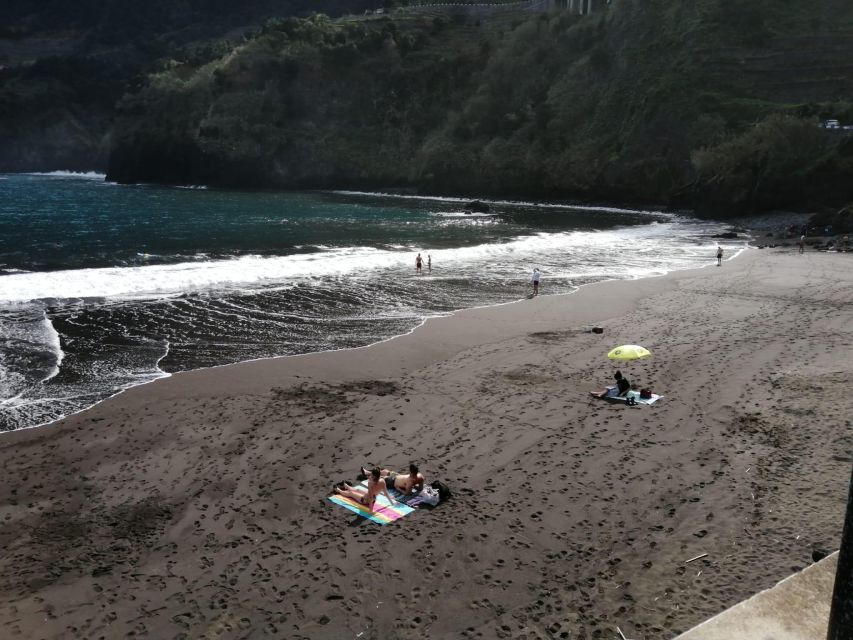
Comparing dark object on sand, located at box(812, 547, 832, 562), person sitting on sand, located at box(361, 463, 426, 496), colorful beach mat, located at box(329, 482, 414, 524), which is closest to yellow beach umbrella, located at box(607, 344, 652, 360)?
person sitting on sand, located at box(361, 463, 426, 496)

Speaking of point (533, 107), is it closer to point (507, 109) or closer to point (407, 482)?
point (507, 109)

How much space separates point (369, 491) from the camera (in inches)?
360

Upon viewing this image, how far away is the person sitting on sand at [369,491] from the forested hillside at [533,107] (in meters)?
51.9

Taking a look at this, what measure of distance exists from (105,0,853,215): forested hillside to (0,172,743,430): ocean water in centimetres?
955

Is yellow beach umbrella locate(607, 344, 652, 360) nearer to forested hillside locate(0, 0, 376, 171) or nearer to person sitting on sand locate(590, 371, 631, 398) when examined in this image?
person sitting on sand locate(590, 371, 631, 398)

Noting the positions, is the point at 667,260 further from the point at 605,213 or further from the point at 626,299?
the point at 605,213

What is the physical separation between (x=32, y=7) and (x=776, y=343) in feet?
756

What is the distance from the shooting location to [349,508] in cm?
920

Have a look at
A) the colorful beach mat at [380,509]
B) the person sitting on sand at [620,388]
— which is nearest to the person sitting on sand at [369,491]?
the colorful beach mat at [380,509]

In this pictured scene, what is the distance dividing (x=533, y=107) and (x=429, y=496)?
87494mm

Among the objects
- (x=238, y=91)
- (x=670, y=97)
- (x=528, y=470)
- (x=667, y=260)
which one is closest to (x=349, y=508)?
(x=528, y=470)

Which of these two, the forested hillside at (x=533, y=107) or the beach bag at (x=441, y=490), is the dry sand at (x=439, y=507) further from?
the forested hillside at (x=533, y=107)

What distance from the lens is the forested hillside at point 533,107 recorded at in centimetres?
5925

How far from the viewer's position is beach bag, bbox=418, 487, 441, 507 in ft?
30.7
